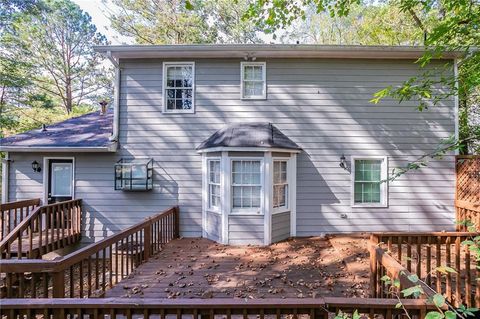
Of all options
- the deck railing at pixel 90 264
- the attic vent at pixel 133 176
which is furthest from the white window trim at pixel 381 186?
the attic vent at pixel 133 176

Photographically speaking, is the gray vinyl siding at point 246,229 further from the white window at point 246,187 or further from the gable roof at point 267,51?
the gable roof at point 267,51

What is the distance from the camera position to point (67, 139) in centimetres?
748

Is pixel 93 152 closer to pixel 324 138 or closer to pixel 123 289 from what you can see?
pixel 123 289

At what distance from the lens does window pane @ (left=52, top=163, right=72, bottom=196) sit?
7555 millimetres

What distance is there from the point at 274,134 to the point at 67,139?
5670 mm

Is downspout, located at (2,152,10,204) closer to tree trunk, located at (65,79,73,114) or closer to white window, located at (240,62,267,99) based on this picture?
white window, located at (240,62,267,99)

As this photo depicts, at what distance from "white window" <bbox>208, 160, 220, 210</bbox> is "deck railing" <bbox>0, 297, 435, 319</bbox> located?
16.4 ft

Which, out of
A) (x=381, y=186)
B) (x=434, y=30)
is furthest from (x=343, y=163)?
(x=434, y=30)

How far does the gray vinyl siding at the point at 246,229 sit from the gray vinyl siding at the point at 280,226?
1.17ft

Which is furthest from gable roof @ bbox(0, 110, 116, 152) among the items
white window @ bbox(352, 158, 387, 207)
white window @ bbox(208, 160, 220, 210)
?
white window @ bbox(352, 158, 387, 207)

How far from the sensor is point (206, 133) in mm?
7527

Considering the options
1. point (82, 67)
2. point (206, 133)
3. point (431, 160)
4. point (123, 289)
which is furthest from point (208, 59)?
point (82, 67)

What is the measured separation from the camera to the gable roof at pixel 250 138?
6.67 metres

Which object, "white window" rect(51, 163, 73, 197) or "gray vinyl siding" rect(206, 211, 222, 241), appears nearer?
"gray vinyl siding" rect(206, 211, 222, 241)
